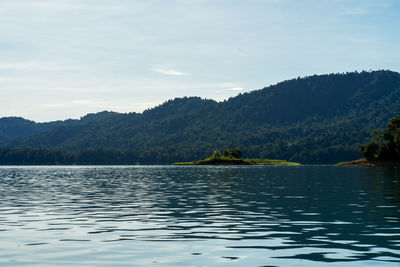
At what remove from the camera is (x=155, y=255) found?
22.2m

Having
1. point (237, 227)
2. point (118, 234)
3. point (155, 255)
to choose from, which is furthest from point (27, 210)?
point (155, 255)

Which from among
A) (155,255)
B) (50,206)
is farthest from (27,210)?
(155,255)

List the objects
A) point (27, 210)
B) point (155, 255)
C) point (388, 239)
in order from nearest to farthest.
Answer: point (155, 255) → point (388, 239) → point (27, 210)

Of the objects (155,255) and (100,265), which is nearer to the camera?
(100,265)

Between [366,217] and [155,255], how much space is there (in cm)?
1934

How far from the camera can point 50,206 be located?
44844 millimetres

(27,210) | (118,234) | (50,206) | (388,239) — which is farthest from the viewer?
(50,206)

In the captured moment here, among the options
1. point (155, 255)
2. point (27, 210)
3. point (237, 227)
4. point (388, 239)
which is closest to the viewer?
point (155, 255)

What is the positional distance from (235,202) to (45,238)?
23.7m

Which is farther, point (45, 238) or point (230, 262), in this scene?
point (45, 238)

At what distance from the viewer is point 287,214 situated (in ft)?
123

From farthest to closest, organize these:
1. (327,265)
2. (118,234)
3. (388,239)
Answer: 1. (118,234)
2. (388,239)
3. (327,265)

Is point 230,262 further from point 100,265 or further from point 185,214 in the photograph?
point 185,214

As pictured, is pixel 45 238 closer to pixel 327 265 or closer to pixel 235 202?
pixel 327 265
